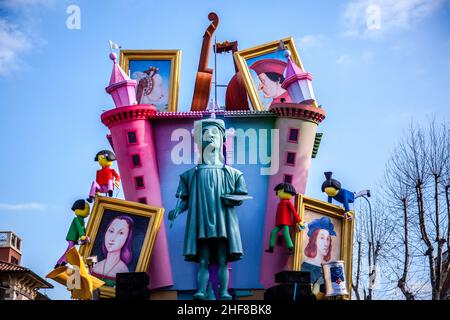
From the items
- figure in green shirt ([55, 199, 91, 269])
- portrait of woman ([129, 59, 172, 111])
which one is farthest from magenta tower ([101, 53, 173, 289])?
figure in green shirt ([55, 199, 91, 269])

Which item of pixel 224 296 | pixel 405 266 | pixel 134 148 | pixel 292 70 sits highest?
pixel 292 70

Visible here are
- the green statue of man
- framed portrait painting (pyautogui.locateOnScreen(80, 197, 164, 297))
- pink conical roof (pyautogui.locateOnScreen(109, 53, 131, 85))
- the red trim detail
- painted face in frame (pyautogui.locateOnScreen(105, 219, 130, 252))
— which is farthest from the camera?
pink conical roof (pyautogui.locateOnScreen(109, 53, 131, 85))

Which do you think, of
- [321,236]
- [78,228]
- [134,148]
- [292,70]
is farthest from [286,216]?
[78,228]

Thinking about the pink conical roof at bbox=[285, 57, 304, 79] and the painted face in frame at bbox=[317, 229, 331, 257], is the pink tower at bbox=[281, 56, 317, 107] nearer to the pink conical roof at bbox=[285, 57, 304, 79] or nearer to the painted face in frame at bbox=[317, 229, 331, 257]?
the pink conical roof at bbox=[285, 57, 304, 79]

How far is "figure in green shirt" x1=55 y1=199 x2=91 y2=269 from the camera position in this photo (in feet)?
52.6

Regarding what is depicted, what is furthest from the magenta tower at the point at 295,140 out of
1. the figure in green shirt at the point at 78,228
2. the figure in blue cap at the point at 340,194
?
the figure in green shirt at the point at 78,228

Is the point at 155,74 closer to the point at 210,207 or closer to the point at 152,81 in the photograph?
the point at 152,81

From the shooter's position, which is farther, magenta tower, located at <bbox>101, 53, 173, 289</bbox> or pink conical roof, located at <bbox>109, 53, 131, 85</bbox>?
pink conical roof, located at <bbox>109, 53, 131, 85</bbox>

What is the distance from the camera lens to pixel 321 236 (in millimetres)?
16125

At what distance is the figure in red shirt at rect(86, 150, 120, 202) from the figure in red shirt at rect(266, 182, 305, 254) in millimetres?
3568

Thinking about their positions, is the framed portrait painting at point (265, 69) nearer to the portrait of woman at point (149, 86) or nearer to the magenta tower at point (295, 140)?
the magenta tower at point (295, 140)

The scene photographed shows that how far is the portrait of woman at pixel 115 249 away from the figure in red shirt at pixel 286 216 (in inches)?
111

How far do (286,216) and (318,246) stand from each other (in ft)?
3.32

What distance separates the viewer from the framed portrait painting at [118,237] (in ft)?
51.9
